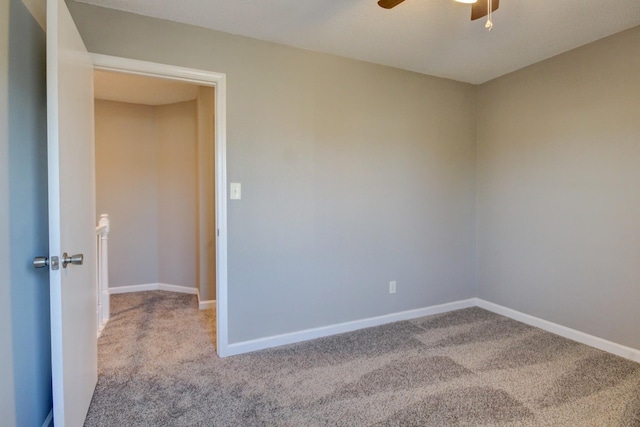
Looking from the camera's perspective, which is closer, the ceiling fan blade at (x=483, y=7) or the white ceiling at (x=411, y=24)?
the ceiling fan blade at (x=483, y=7)

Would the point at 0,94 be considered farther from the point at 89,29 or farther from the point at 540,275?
the point at 540,275

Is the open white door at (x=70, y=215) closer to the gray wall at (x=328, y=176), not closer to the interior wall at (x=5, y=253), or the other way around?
the interior wall at (x=5, y=253)

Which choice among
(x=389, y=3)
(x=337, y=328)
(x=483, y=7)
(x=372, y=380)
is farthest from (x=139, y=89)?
(x=372, y=380)

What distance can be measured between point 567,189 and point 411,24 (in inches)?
72.5

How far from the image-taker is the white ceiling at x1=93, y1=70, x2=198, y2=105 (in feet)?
10.9

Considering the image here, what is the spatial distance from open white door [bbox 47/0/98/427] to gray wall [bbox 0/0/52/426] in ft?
0.49

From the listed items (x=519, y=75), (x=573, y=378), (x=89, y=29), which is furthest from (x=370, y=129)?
(x=573, y=378)

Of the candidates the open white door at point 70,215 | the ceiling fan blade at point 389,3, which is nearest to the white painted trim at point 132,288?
the open white door at point 70,215

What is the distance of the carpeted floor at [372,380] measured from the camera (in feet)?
5.89

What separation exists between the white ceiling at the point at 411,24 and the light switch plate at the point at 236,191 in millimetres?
1088

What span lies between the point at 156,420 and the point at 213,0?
2.37 meters

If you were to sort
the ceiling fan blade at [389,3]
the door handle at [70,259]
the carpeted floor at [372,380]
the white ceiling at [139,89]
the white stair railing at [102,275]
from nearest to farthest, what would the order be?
the door handle at [70,259]
the ceiling fan blade at [389,3]
the carpeted floor at [372,380]
the white stair railing at [102,275]
the white ceiling at [139,89]

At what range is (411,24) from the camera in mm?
2242

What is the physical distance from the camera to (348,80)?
9.31 feet
